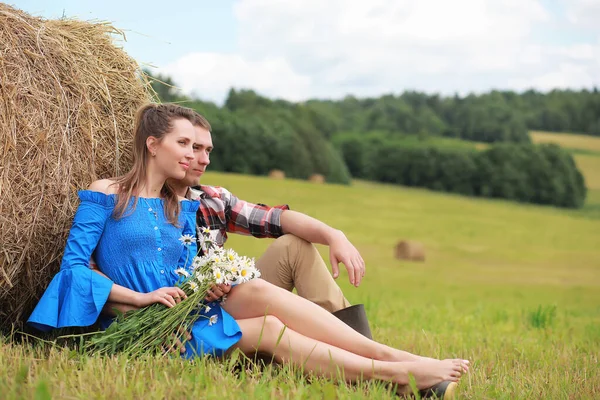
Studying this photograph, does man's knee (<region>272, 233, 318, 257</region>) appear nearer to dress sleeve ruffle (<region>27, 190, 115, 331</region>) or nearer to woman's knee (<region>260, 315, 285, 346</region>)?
woman's knee (<region>260, 315, 285, 346</region>)

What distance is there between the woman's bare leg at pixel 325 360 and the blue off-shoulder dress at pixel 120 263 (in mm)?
117

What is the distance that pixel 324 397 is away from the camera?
10.5 ft

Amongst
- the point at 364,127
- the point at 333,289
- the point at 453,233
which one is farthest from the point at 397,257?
the point at 364,127

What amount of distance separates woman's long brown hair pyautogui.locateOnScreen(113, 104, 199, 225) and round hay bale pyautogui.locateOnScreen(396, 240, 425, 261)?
1599 centimetres

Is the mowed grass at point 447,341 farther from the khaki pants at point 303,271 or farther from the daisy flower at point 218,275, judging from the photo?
the khaki pants at point 303,271

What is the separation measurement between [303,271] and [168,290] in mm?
914

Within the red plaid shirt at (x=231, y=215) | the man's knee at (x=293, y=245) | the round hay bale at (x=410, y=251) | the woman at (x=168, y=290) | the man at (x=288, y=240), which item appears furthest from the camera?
the round hay bale at (x=410, y=251)

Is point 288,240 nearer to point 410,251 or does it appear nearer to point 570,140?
point 410,251

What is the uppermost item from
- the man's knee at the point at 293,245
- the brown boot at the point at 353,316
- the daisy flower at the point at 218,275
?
the man's knee at the point at 293,245

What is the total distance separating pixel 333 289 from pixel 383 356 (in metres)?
0.69

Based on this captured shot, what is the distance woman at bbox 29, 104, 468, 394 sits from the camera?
11.9 ft

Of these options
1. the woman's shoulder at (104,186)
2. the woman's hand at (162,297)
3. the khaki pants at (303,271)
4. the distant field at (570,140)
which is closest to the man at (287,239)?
the khaki pants at (303,271)

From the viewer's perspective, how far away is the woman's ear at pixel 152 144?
4098mm

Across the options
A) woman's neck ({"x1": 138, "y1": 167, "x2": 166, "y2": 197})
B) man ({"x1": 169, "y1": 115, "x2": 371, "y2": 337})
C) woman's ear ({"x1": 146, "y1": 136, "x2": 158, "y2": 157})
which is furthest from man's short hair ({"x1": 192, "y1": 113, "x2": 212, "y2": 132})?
woman's neck ({"x1": 138, "y1": 167, "x2": 166, "y2": 197})
